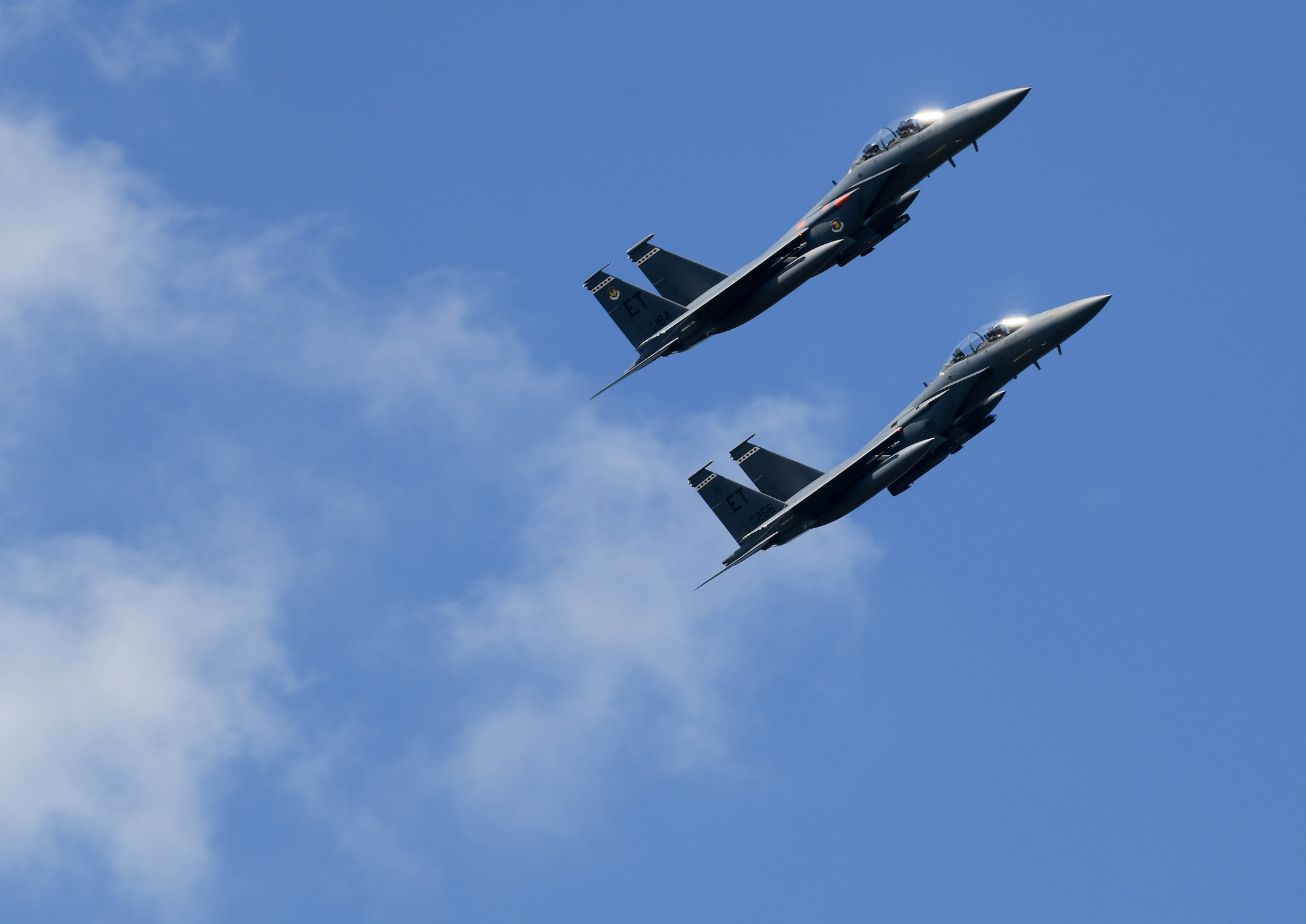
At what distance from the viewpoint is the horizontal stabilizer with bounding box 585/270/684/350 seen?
85.7 meters

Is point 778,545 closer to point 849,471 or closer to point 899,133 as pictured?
point 849,471

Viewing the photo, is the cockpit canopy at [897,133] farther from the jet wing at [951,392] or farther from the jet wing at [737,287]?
the jet wing at [951,392]

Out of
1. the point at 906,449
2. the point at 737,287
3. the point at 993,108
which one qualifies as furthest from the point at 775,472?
the point at 993,108

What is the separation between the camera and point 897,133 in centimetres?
8569

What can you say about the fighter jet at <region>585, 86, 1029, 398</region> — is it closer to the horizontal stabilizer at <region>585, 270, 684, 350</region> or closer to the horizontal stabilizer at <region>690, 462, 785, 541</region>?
the horizontal stabilizer at <region>585, 270, 684, 350</region>

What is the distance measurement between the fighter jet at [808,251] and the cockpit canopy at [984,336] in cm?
544

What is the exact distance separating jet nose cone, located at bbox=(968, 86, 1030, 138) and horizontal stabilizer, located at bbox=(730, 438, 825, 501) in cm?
1451

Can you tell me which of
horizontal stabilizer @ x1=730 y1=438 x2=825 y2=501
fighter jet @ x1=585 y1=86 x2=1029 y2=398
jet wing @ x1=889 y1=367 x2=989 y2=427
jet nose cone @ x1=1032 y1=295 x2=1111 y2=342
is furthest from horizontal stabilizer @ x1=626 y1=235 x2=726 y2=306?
jet nose cone @ x1=1032 y1=295 x2=1111 y2=342

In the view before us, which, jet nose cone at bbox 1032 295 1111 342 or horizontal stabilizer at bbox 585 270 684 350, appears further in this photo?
horizontal stabilizer at bbox 585 270 684 350

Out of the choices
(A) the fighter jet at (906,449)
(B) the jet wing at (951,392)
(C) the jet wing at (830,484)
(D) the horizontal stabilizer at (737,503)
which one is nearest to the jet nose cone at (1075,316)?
(A) the fighter jet at (906,449)

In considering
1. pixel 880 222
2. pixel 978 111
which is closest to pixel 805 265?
Result: pixel 880 222

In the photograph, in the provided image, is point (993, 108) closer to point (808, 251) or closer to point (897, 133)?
point (897, 133)

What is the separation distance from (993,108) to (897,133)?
12.3 feet

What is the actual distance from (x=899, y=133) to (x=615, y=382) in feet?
47.6
